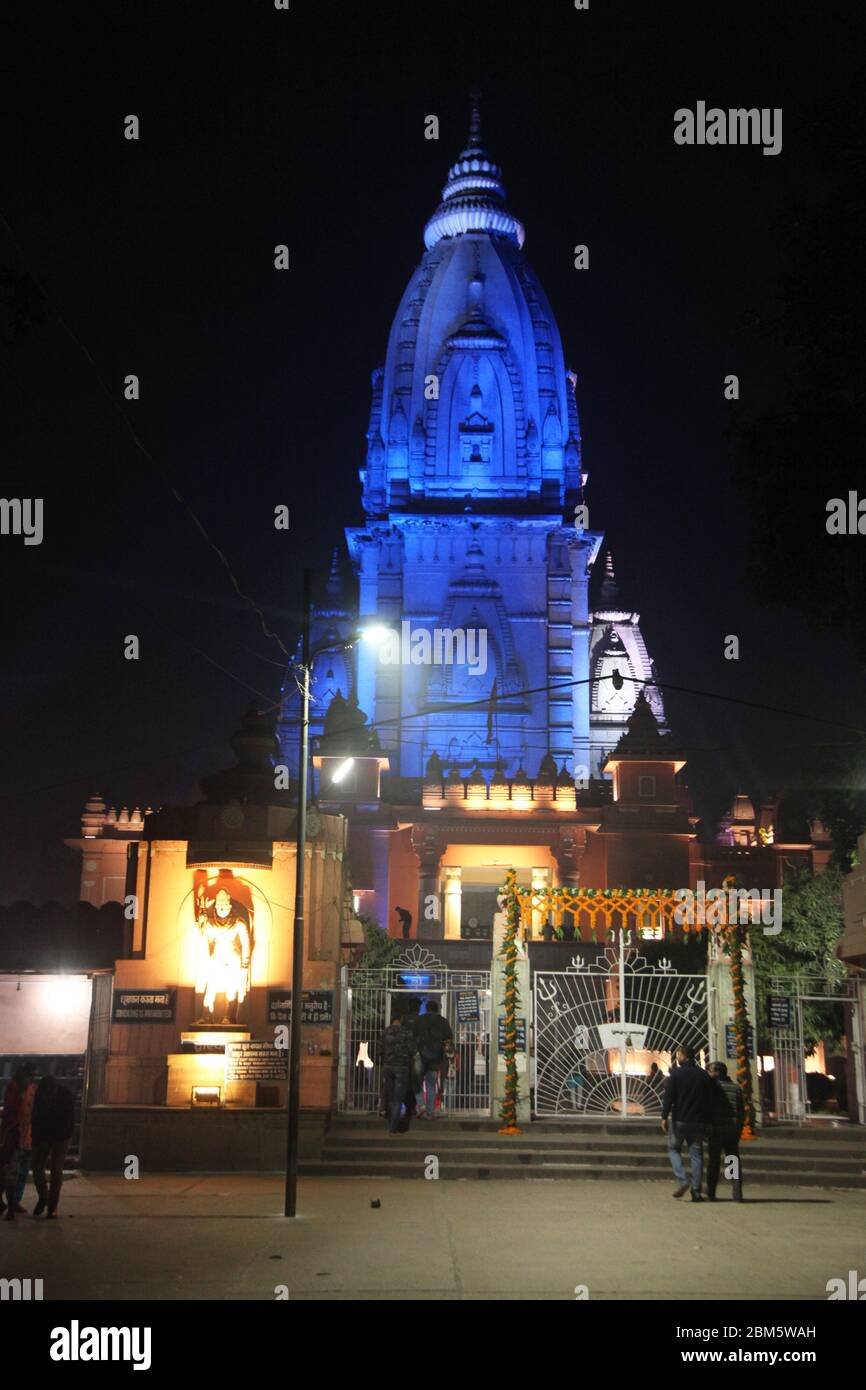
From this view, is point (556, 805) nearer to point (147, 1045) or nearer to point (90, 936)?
point (90, 936)

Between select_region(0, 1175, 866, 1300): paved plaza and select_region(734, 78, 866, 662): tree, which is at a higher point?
select_region(734, 78, 866, 662): tree

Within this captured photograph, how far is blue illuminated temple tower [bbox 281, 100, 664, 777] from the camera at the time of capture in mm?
64125

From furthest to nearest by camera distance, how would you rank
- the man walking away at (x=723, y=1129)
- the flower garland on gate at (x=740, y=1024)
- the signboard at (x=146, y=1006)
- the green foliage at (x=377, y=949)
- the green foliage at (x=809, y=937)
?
the green foliage at (x=377, y=949)
the green foliage at (x=809, y=937)
the flower garland on gate at (x=740, y=1024)
the signboard at (x=146, y=1006)
the man walking away at (x=723, y=1129)

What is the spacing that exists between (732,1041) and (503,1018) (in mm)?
3609

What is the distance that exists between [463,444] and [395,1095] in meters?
48.5

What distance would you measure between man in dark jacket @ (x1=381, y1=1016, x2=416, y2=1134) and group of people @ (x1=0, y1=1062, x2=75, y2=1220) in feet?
20.9

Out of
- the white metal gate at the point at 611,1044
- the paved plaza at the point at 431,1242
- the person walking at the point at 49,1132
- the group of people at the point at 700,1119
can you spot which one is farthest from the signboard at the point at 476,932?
the person walking at the point at 49,1132

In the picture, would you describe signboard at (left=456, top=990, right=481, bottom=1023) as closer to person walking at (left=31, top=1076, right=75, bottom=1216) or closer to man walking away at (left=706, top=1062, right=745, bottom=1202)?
man walking away at (left=706, top=1062, right=745, bottom=1202)

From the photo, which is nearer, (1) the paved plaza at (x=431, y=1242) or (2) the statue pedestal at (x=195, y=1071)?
(1) the paved plaza at (x=431, y=1242)

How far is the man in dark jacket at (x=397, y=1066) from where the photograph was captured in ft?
67.5

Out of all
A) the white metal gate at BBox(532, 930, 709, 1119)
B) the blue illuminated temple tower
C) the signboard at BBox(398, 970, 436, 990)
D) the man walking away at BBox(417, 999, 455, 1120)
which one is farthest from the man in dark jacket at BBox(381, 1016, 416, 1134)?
the blue illuminated temple tower

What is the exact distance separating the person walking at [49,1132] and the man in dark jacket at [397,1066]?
6439 mm

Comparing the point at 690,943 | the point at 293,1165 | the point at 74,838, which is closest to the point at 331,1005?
the point at 293,1165

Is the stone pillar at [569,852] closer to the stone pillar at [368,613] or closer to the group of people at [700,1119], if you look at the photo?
the stone pillar at [368,613]
